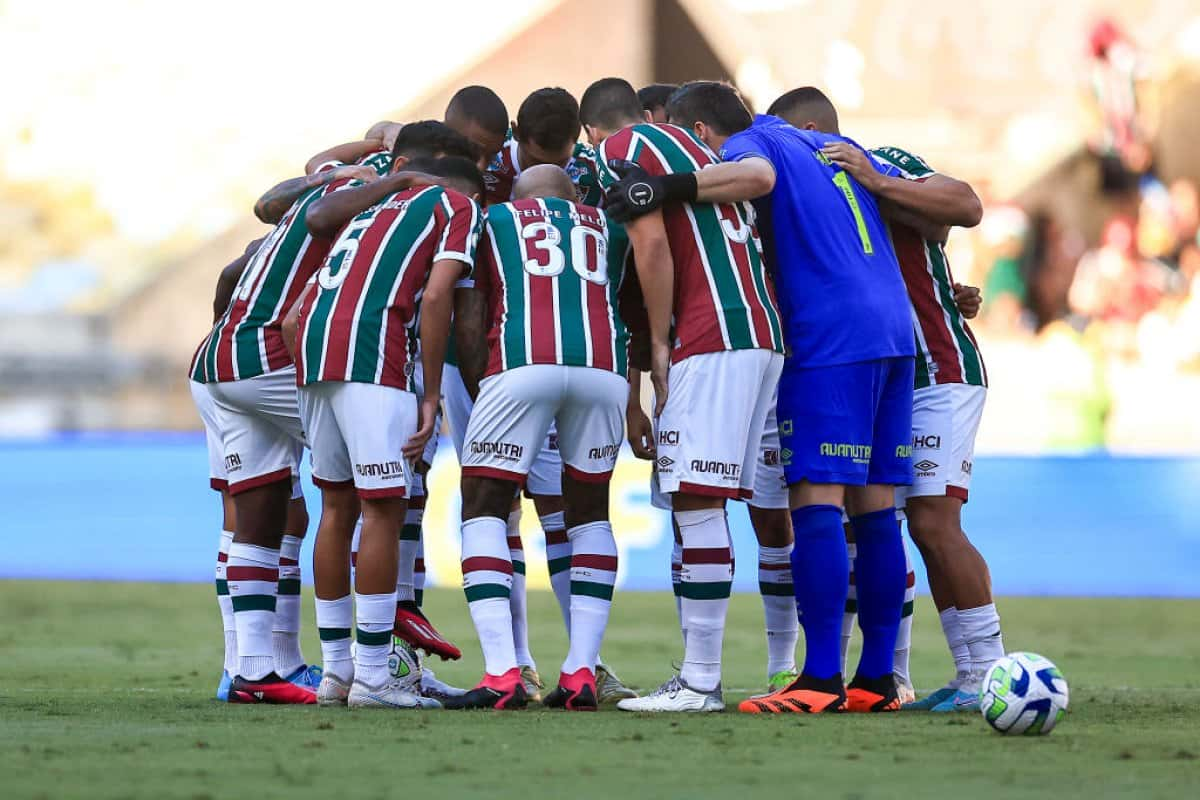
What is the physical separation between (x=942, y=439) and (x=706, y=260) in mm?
1101

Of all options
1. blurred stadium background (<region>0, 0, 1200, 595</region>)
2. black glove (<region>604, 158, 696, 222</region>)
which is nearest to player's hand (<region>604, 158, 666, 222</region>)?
black glove (<region>604, 158, 696, 222</region>)

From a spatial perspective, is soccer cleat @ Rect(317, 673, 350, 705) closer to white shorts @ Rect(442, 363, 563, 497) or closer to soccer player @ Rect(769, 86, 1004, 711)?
white shorts @ Rect(442, 363, 563, 497)

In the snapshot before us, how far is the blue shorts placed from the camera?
574cm

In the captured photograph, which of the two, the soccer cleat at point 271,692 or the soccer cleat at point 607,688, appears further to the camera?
the soccer cleat at point 607,688

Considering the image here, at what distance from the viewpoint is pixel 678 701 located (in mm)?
5680

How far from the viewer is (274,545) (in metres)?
6.17

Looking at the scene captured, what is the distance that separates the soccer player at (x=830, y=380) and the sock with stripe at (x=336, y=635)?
1386 mm

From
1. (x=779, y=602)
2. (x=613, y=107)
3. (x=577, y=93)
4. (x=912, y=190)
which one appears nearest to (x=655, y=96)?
(x=613, y=107)

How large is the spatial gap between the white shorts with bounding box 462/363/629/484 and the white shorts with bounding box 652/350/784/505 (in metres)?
0.24

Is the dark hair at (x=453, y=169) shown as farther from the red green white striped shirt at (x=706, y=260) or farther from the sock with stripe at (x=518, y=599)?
the sock with stripe at (x=518, y=599)

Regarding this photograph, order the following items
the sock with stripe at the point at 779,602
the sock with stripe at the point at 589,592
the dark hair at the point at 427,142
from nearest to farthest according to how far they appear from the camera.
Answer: the sock with stripe at the point at 589,592 < the dark hair at the point at 427,142 < the sock with stripe at the point at 779,602

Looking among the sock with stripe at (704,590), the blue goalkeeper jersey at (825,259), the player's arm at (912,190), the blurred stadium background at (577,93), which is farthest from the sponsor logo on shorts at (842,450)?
the blurred stadium background at (577,93)

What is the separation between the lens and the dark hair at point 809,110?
650 centimetres

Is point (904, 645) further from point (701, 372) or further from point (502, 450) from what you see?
point (502, 450)
